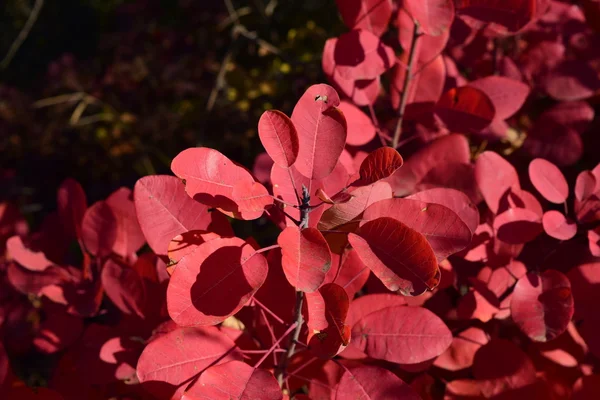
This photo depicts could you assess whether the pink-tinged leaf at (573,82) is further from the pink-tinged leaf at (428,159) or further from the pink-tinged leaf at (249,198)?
the pink-tinged leaf at (249,198)

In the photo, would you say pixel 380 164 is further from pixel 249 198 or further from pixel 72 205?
pixel 72 205

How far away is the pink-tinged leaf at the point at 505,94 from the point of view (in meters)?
0.95

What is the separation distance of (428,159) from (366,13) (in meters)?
0.29

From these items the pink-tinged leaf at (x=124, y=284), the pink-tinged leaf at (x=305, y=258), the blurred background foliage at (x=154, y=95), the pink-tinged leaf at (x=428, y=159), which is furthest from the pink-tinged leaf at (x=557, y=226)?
the blurred background foliage at (x=154, y=95)

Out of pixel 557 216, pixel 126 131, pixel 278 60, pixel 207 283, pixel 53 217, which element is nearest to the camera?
pixel 207 283

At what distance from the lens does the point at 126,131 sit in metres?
2.27

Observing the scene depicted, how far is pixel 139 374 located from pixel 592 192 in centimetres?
77

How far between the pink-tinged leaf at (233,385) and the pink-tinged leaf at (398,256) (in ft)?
0.72

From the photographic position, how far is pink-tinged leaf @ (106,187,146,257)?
1002 mm

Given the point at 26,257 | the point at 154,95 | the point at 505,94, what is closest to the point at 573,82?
the point at 505,94

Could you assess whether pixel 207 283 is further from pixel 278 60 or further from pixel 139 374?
pixel 278 60

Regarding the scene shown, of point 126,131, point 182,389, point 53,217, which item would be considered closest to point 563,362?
point 182,389

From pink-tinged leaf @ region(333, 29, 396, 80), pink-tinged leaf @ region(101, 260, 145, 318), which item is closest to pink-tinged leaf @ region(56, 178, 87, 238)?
pink-tinged leaf @ region(101, 260, 145, 318)

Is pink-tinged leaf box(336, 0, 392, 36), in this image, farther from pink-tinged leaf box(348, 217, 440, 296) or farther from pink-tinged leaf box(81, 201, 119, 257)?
pink-tinged leaf box(81, 201, 119, 257)
